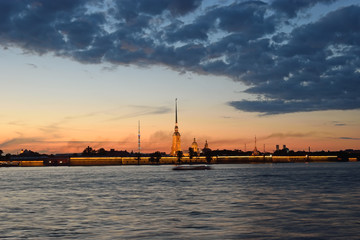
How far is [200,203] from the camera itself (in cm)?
5578

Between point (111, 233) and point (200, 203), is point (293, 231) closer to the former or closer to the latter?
point (111, 233)

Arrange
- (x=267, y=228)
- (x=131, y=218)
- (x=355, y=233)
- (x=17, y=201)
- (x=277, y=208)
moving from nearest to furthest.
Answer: (x=355, y=233) < (x=267, y=228) < (x=131, y=218) < (x=277, y=208) < (x=17, y=201)

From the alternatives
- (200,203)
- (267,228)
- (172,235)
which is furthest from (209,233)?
(200,203)

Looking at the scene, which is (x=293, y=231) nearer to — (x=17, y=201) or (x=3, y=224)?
(x=3, y=224)

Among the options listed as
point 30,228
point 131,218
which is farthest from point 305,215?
point 30,228

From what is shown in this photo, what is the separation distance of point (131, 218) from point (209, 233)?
1066 cm

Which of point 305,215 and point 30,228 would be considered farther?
point 305,215

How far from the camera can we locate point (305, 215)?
43219 millimetres

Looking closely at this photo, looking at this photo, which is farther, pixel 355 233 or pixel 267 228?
pixel 267 228

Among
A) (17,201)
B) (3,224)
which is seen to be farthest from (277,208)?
(17,201)

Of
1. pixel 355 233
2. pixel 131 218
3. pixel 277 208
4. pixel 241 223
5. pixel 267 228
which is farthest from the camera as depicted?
pixel 277 208

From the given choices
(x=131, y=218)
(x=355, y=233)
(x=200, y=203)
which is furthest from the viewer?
(x=200, y=203)

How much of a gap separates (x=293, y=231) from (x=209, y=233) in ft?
18.6

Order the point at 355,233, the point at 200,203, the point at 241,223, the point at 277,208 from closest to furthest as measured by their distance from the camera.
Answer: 1. the point at 355,233
2. the point at 241,223
3. the point at 277,208
4. the point at 200,203
